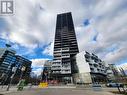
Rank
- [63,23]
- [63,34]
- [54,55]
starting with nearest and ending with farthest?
[54,55] < [63,34] < [63,23]

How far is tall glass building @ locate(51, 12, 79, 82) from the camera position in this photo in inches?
4488

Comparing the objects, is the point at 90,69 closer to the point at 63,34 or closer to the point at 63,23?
the point at 63,34

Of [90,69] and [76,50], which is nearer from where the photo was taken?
[90,69]

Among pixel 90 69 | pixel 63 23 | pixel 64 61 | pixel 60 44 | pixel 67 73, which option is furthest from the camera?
pixel 63 23

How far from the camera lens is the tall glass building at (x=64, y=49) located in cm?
11400

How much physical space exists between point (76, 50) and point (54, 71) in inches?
1285

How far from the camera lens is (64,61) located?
396 feet

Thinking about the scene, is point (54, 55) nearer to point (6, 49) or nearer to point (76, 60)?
point (76, 60)

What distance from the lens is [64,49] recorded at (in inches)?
5197

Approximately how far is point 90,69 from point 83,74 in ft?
24.7

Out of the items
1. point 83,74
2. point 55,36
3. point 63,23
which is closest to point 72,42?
point 55,36

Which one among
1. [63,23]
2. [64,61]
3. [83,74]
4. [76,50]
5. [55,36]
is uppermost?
[63,23]

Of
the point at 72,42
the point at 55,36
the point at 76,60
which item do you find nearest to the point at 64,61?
the point at 76,60

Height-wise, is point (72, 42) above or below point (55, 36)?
below
